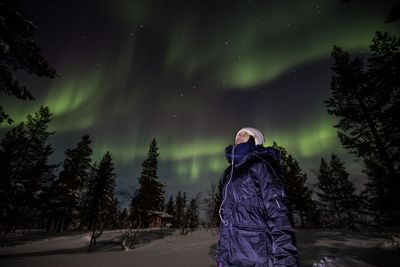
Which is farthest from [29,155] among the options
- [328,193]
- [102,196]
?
[328,193]

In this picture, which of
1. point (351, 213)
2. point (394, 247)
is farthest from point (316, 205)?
point (394, 247)

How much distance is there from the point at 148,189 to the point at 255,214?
115 ft

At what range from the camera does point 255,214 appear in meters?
2.04

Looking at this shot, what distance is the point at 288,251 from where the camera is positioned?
5.48 ft

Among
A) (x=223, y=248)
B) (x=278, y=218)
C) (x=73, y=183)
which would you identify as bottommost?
(x=223, y=248)

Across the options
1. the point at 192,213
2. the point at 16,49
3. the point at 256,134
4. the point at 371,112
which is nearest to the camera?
the point at 256,134

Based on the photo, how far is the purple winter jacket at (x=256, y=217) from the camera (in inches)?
69.5

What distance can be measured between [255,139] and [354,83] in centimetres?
1731

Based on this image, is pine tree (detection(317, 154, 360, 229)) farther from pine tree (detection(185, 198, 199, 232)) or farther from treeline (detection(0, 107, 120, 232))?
treeline (detection(0, 107, 120, 232))

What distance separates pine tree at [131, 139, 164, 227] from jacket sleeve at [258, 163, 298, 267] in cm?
3281

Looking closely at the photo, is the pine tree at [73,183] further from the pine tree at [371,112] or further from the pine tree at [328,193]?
the pine tree at [328,193]

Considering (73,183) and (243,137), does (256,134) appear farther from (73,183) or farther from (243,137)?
(73,183)

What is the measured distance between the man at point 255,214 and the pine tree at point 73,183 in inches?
1210

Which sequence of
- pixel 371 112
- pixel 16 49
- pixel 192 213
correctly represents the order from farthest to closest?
pixel 192 213 < pixel 371 112 < pixel 16 49
